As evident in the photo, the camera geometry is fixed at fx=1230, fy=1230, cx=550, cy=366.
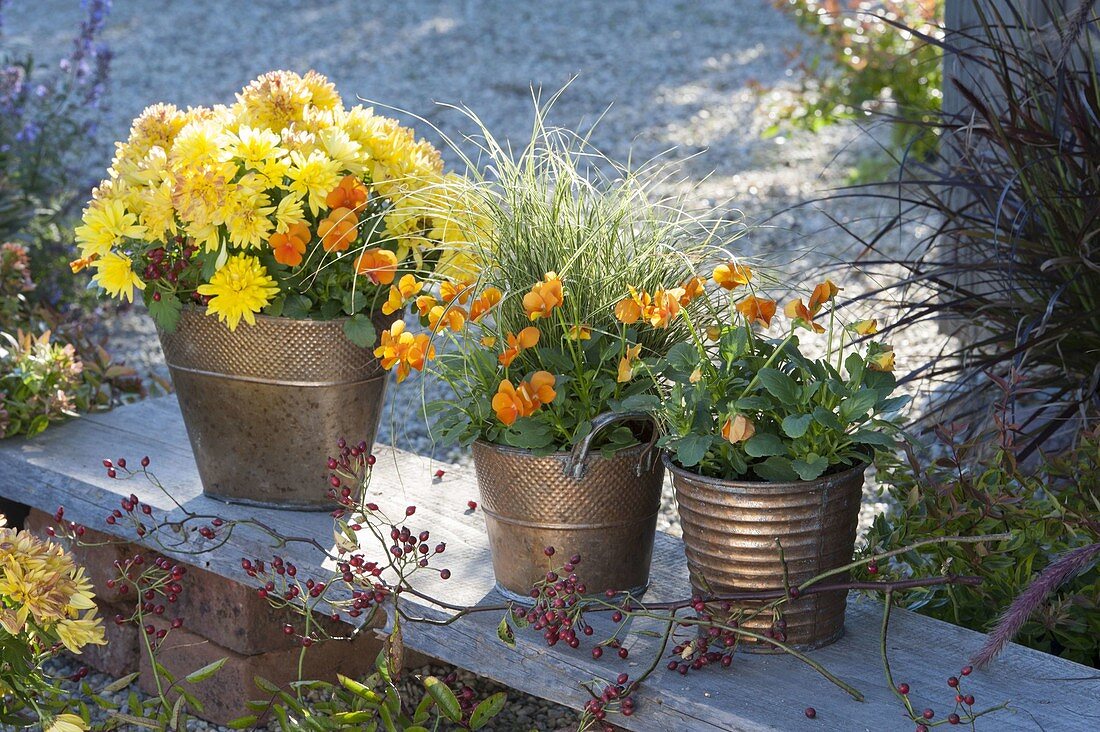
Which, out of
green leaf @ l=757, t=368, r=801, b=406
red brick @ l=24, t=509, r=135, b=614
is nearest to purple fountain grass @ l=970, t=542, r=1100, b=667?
green leaf @ l=757, t=368, r=801, b=406

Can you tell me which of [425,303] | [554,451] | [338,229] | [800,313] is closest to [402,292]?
[425,303]

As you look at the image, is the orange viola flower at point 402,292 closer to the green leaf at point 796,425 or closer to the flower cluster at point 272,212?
the flower cluster at point 272,212

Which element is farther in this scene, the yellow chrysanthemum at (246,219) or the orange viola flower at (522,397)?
the yellow chrysanthemum at (246,219)

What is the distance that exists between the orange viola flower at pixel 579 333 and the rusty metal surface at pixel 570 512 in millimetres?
151

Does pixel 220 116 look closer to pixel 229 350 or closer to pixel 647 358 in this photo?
pixel 229 350

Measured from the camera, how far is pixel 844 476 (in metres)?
1.46

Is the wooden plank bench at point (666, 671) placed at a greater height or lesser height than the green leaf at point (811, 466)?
lesser

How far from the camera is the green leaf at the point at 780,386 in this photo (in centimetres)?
144

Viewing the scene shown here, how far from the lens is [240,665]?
2033mm

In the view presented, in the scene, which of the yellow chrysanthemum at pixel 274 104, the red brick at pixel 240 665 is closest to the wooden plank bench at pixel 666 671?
the red brick at pixel 240 665

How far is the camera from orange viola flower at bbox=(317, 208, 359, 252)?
5.79ft

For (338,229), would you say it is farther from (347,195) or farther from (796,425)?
(796,425)

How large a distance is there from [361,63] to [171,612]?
6383 mm

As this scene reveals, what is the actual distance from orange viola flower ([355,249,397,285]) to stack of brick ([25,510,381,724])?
23.5 inches
